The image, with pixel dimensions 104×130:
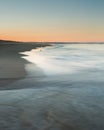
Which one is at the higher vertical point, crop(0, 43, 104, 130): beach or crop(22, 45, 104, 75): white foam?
crop(0, 43, 104, 130): beach

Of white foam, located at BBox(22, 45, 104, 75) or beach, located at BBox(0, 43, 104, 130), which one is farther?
white foam, located at BBox(22, 45, 104, 75)

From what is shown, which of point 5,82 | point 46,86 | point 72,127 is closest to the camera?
point 72,127

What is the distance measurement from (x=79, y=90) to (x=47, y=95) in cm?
183

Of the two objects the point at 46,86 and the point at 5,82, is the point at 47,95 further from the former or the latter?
the point at 5,82

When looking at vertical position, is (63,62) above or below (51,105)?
below

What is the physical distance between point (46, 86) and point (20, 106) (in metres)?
4.04

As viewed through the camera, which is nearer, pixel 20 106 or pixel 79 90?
pixel 20 106

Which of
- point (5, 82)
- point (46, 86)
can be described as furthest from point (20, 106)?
point (5, 82)

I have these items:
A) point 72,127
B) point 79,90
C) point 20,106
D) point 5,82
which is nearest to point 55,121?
point 72,127

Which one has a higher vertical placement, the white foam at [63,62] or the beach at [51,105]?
the beach at [51,105]

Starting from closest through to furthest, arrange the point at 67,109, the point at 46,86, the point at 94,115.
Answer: the point at 94,115 < the point at 67,109 < the point at 46,86

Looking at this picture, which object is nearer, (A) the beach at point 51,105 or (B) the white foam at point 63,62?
(A) the beach at point 51,105

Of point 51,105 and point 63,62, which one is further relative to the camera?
point 63,62

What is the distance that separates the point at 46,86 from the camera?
555 inches
